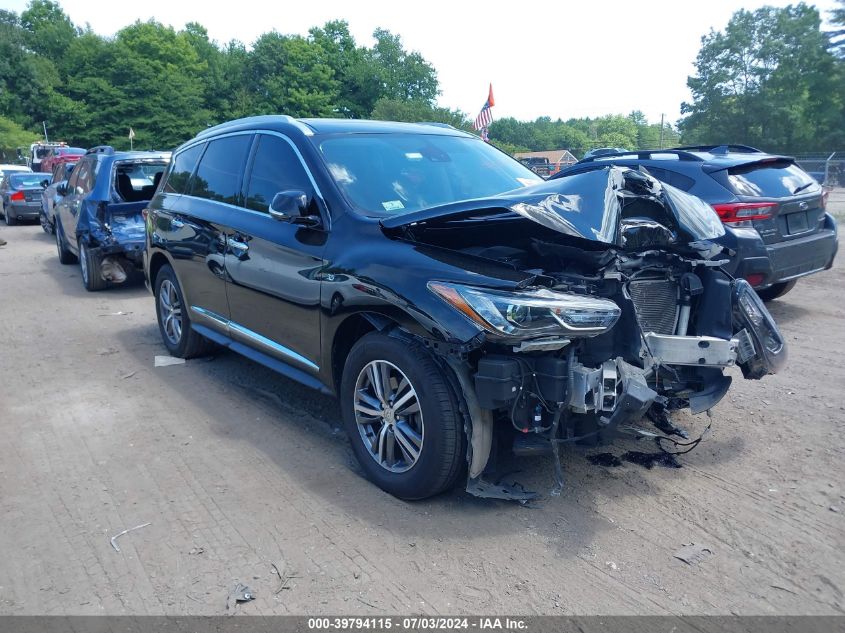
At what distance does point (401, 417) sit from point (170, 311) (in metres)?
3.66

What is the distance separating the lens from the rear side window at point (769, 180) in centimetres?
652

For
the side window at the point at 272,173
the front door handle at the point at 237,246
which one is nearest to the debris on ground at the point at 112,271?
the front door handle at the point at 237,246

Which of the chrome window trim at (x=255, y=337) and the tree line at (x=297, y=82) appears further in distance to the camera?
the tree line at (x=297, y=82)

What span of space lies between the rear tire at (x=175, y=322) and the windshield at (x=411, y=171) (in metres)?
2.43

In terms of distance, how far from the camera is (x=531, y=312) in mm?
3031

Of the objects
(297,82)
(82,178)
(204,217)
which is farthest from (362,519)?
(297,82)

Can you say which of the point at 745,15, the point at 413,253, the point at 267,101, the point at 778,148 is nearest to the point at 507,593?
the point at 413,253

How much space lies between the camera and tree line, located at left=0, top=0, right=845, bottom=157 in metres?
49.6

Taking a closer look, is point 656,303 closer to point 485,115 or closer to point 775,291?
point 775,291

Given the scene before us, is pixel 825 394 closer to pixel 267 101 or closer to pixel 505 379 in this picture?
pixel 505 379

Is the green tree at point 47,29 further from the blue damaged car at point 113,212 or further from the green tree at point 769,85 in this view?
the blue damaged car at point 113,212

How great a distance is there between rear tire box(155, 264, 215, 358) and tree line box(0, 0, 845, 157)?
4746 cm

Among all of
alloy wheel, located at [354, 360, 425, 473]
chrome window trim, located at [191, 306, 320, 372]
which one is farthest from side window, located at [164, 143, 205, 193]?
alloy wheel, located at [354, 360, 425, 473]

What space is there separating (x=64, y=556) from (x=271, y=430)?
1610mm
